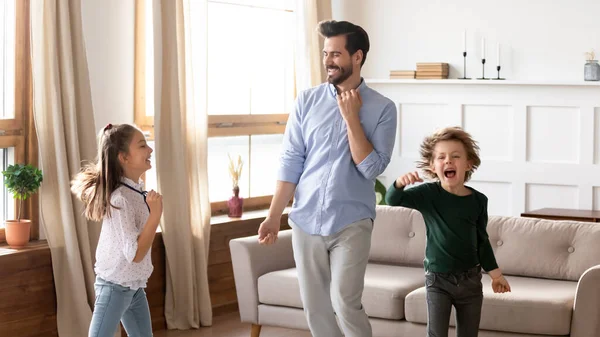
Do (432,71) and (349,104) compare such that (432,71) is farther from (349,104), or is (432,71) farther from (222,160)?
(349,104)

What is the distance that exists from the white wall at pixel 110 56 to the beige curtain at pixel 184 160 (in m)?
0.21

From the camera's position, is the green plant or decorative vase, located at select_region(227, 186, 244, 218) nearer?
the green plant

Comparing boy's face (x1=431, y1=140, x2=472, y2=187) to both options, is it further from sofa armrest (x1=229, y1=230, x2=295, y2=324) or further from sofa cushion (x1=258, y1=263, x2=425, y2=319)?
sofa armrest (x1=229, y1=230, x2=295, y2=324)

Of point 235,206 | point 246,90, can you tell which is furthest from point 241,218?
point 246,90

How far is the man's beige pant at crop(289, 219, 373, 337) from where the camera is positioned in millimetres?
3453

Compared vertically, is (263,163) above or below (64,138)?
below

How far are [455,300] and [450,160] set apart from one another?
0.54 metres

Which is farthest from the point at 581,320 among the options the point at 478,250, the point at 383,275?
the point at 383,275

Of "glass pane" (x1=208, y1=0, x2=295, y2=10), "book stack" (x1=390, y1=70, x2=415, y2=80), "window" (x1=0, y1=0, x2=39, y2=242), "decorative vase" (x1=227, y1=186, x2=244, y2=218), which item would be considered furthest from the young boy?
"book stack" (x1=390, y1=70, x2=415, y2=80)

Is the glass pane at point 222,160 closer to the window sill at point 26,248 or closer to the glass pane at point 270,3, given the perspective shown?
the glass pane at point 270,3

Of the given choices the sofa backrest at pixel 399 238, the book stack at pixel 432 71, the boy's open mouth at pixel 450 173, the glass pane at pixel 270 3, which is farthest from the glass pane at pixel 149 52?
the boy's open mouth at pixel 450 173

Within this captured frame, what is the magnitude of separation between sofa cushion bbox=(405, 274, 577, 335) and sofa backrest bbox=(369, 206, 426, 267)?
575mm

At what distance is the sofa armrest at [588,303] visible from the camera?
4.06 meters

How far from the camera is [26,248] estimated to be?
4.73m
